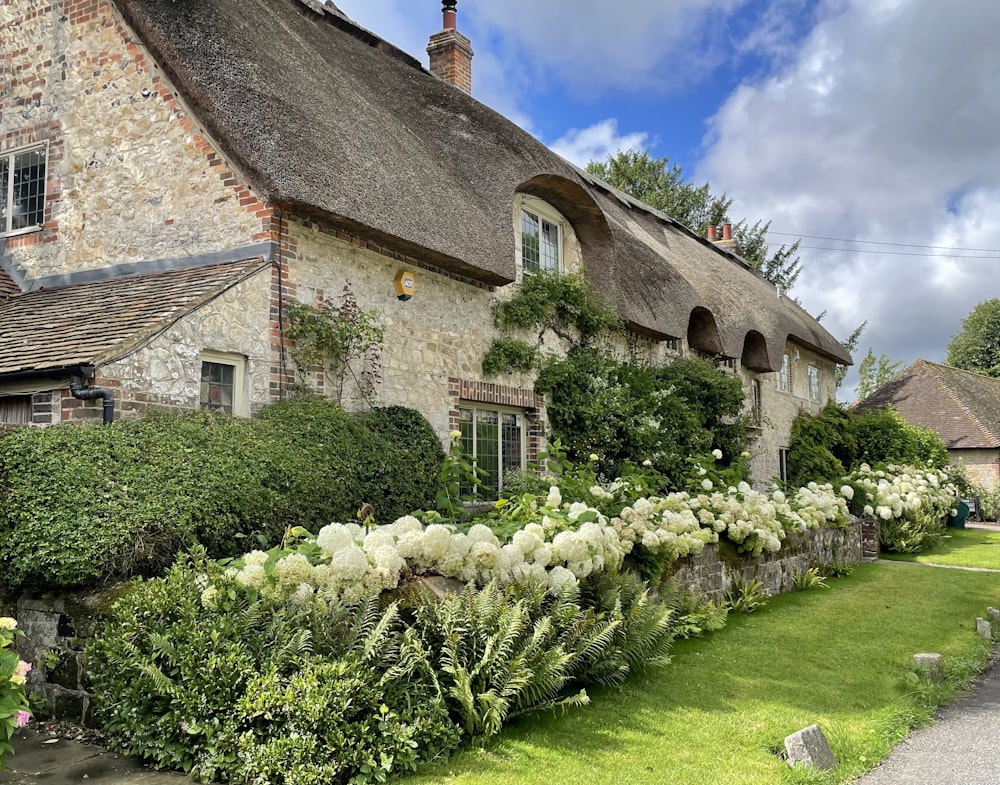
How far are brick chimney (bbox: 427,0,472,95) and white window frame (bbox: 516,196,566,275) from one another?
4302 millimetres

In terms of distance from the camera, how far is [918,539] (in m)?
15.8

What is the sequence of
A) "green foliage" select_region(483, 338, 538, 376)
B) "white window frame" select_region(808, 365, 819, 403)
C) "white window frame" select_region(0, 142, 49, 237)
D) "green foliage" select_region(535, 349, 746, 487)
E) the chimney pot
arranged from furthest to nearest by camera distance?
1. "white window frame" select_region(808, 365, 819, 403)
2. the chimney pot
3. "green foliage" select_region(535, 349, 746, 487)
4. "green foliage" select_region(483, 338, 538, 376)
5. "white window frame" select_region(0, 142, 49, 237)

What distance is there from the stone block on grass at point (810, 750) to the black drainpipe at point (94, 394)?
5332 mm

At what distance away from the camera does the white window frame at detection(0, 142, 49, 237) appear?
9.84m

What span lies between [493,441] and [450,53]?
27.8 feet

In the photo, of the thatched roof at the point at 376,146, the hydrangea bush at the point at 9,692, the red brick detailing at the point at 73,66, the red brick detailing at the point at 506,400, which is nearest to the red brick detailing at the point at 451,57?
the thatched roof at the point at 376,146

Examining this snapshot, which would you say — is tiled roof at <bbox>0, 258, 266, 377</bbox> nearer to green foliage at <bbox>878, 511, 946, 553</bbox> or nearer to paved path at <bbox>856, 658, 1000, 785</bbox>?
paved path at <bbox>856, 658, 1000, 785</bbox>

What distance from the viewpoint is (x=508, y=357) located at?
36.6ft

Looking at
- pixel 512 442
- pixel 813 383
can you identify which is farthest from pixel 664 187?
pixel 512 442

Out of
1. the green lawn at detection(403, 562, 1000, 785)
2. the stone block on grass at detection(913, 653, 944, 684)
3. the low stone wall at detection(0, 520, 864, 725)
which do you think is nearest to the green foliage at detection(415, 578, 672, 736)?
the green lawn at detection(403, 562, 1000, 785)

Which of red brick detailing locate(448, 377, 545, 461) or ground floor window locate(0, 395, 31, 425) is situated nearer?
ground floor window locate(0, 395, 31, 425)

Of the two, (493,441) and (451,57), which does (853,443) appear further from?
(493,441)

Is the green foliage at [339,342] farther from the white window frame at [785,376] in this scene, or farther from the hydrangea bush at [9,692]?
the white window frame at [785,376]

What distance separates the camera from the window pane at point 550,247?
12930mm
